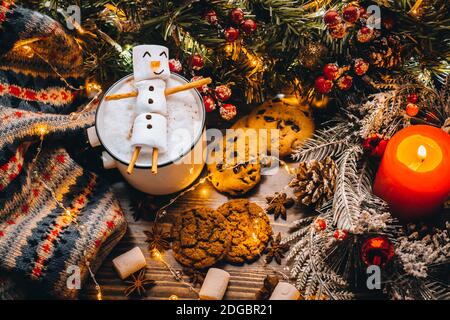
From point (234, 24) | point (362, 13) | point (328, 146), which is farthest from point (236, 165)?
point (362, 13)

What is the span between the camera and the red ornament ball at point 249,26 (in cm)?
95

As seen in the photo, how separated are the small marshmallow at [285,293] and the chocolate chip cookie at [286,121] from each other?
12.3 inches

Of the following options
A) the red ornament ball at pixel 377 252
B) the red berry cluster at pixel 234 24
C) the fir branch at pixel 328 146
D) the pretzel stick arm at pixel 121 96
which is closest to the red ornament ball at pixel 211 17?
the red berry cluster at pixel 234 24

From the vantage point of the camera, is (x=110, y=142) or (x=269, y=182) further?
(x=269, y=182)

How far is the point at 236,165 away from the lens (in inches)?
43.5

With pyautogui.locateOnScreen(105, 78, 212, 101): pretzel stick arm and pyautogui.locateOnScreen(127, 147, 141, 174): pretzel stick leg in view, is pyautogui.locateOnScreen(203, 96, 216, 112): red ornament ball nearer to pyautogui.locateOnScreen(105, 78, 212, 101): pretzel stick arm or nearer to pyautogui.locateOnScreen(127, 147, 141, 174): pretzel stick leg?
pyautogui.locateOnScreen(105, 78, 212, 101): pretzel stick arm

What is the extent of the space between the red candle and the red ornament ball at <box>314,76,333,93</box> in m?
0.19

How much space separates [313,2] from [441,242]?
→ 55 centimetres

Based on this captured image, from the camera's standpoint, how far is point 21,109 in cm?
104

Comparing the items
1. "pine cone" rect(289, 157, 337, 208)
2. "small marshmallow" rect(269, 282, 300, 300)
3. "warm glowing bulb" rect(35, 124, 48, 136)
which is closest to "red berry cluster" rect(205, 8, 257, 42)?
"pine cone" rect(289, 157, 337, 208)

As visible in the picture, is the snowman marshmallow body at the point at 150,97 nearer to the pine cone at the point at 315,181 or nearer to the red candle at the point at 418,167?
the pine cone at the point at 315,181

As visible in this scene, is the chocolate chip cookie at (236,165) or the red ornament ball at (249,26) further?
the chocolate chip cookie at (236,165)
